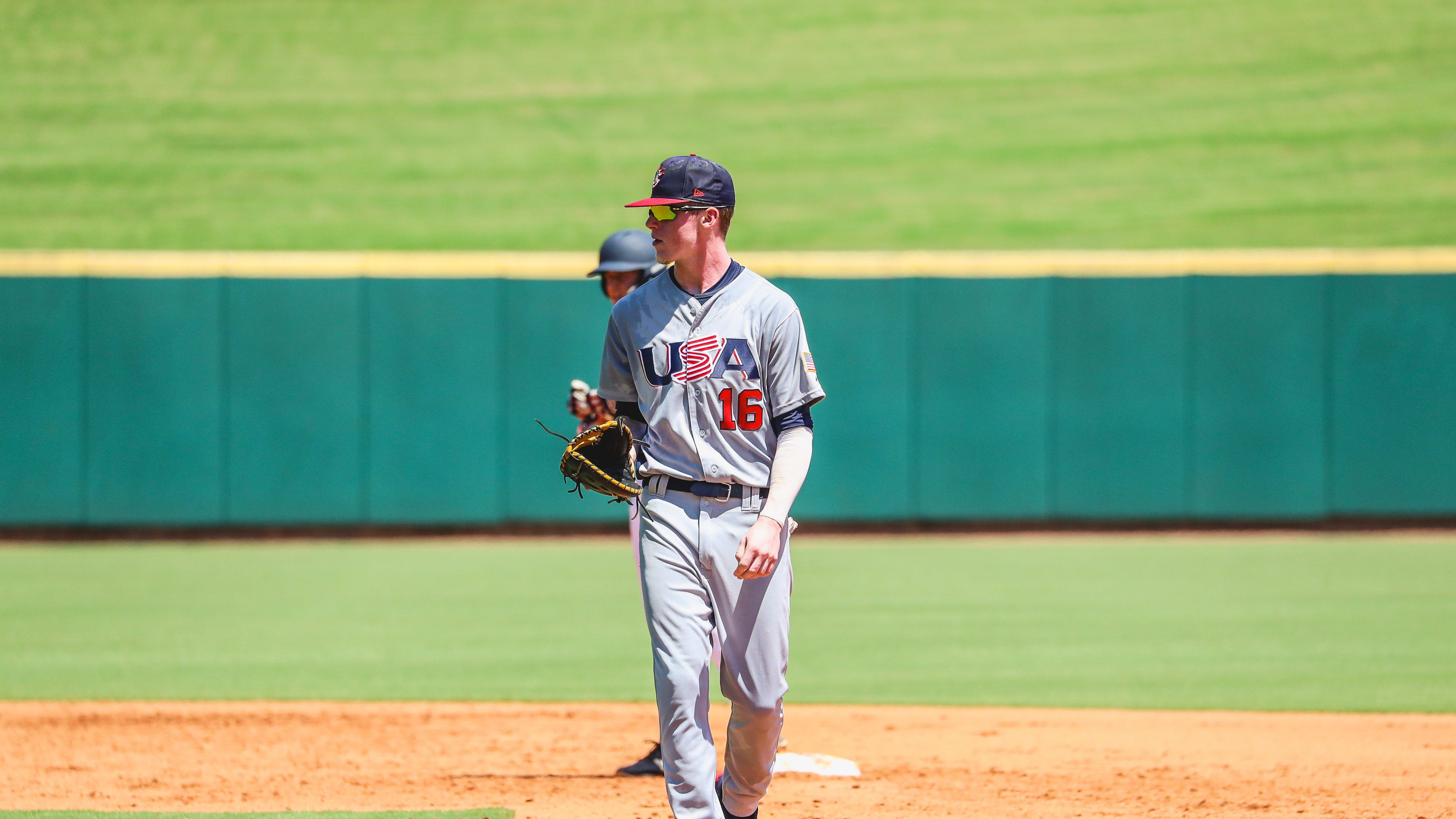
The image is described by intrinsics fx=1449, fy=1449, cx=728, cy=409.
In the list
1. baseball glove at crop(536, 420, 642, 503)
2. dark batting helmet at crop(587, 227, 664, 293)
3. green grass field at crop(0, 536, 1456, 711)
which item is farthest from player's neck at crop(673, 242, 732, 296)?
green grass field at crop(0, 536, 1456, 711)

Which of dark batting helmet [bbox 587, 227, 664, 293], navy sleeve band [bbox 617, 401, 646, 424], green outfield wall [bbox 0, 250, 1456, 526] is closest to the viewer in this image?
navy sleeve band [bbox 617, 401, 646, 424]

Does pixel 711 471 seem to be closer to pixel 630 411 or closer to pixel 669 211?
pixel 630 411

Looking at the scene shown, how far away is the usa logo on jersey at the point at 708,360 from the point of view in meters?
3.74

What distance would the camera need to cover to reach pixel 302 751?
213 inches

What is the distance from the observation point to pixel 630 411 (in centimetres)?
395

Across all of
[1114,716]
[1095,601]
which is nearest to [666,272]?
[1114,716]

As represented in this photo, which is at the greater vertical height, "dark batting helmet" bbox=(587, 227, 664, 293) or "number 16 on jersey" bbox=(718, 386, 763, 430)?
"dark batting helmet" bbox=(587, 227, 664, 293)

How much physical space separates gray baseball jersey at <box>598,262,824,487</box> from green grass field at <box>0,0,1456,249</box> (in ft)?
45.3

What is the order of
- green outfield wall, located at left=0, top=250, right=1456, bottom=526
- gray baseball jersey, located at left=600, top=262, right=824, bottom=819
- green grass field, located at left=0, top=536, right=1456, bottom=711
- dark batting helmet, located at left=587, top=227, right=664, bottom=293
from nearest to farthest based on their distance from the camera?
gray baseball jersey, located at left=600, top=262, right=824, bottom=819, dark batting helmet, located at left=587, top=227, right=664, bottom=293, green grass field, located at left=0, top=536, right=1456, bottom=711, green outfield wall, located at left=0, top=250, right=1456, bottom=526

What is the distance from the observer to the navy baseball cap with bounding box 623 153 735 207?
3.71 m

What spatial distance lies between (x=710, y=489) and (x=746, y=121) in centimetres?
1827

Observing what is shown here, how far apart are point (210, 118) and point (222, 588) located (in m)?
13.4

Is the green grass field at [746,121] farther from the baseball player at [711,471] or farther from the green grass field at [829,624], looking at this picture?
the baseball player at [711,471]

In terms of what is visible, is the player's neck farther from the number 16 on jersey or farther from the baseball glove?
the baseball glove
